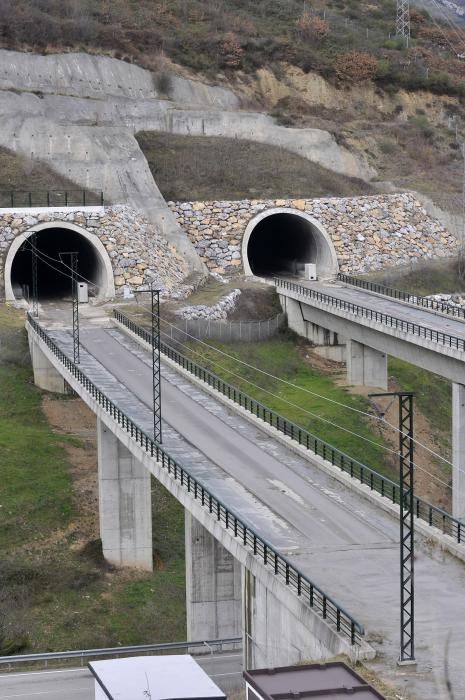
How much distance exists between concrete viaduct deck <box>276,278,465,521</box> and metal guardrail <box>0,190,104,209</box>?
1365cm

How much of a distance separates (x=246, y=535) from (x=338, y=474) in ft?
26.5

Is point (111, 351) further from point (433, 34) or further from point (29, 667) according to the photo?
point (433, 34)

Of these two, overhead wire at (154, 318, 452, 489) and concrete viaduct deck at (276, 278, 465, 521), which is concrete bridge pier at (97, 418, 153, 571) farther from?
overhead wire at (154, 318, 452, 489)

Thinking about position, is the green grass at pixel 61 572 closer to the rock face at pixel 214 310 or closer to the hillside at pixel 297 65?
the rock face at pixel 214 310

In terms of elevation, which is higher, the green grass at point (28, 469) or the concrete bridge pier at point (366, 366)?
the concrete bridge pier at point (366, 366)

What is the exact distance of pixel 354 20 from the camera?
475 feet

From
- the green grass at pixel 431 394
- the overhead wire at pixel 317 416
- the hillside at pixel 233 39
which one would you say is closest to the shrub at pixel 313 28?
the hillside at pixel 233 39

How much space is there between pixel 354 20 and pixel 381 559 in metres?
113

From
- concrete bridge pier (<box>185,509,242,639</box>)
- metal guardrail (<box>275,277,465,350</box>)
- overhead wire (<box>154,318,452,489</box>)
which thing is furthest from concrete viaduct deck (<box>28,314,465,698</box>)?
metal guardrail (<box>275,277,465,350</box>)

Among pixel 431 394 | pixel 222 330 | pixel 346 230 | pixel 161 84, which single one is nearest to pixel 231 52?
pixel 161 84

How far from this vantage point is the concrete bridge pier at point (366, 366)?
256ft

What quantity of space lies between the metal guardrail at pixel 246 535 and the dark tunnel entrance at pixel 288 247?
39.5 meters

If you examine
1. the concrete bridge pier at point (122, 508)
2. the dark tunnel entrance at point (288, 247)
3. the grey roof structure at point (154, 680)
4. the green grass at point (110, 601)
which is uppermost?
the dark tunnel entrance at point (288, 247)

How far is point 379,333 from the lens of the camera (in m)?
73.8
